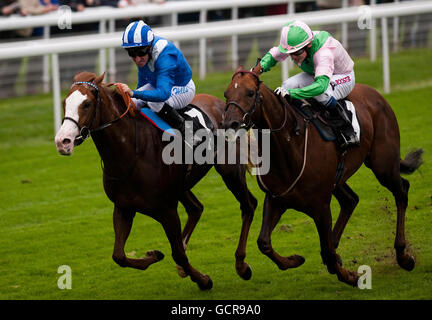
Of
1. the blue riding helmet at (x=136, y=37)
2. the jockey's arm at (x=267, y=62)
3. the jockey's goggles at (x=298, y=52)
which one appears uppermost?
the blue riding helmet at (x=136, y=37)

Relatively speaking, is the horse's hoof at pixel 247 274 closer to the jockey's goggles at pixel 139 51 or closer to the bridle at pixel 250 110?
the bridle at pixel 250 110

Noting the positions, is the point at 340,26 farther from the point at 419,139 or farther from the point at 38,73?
the point at 38,73

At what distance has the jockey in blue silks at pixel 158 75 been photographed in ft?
20.0

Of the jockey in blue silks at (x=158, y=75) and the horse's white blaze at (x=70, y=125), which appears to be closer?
the horse's white blaze at (x=70, y=125)

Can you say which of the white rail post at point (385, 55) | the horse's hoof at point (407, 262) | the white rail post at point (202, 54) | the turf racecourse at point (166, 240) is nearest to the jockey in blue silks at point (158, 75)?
the turf racecourse at point (166, 240)

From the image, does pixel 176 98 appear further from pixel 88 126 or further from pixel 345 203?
pixel 345 203

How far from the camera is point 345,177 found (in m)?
6.65

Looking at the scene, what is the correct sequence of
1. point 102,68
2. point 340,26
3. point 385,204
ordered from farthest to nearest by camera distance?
1. point 340,26
2. point 102,68
3. point 385,204

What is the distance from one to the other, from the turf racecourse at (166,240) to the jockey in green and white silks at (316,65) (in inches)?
50.3

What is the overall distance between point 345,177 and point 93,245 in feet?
9.21

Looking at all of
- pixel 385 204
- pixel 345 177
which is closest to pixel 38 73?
pixel 385 204

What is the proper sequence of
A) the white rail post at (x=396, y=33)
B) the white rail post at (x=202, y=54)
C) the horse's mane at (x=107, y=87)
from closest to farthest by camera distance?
the horse's mane at (x=107, y=87) → the white rail post at (x=202, y=54) → the white rail post at (x=396, y=33)

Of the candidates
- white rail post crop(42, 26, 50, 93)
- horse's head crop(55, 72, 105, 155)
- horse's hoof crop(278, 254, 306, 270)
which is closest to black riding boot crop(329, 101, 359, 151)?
horse's hoof crop(278, 254, 306, 270)

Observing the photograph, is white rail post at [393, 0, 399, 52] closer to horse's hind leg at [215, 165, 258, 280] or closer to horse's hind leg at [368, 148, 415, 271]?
horse's hind leg at [368, 148, 415, 271]
